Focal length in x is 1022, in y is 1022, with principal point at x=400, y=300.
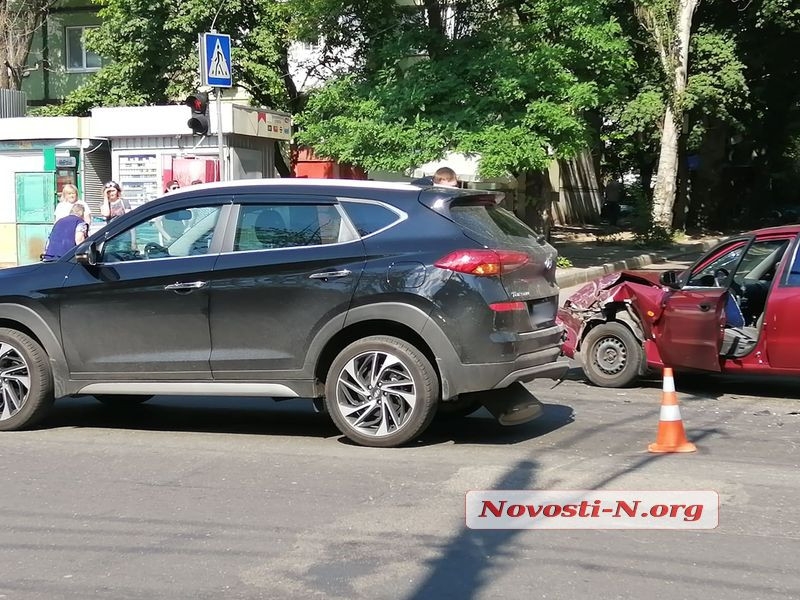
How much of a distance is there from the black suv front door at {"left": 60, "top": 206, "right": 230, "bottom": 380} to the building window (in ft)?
91.2

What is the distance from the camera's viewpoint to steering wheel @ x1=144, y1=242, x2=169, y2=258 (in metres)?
7.43

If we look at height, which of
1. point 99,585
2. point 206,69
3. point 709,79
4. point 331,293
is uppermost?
point 709,79

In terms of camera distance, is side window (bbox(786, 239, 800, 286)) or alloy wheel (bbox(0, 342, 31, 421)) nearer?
alloy wheel (bbox(0, 342, 31, 421))

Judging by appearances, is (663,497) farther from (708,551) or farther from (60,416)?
(60,416)

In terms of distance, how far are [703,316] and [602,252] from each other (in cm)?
1724

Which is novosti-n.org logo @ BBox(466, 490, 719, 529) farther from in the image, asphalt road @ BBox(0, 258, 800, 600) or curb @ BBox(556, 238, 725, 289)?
curb @ BBox(556, 238, 725, 289)

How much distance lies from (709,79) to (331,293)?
921 inches

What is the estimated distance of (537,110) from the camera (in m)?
17.5

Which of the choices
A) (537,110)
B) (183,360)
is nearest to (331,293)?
(183,360)

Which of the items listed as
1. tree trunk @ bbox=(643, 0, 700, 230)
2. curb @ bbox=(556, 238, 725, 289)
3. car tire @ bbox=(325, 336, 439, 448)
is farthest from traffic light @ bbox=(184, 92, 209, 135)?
tree trunk @ bbox=(643, 0, 700, 230)

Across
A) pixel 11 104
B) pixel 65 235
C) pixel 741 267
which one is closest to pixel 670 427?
pixel 741 267

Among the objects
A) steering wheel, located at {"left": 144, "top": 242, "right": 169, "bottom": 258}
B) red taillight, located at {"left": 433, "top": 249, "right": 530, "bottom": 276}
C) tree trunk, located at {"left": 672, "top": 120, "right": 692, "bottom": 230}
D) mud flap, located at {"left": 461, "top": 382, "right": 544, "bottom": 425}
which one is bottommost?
mud flap, located at {"left": 461, "top": 382, "right": 544, "bottom": 425}

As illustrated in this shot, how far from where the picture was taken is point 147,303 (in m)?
7.31

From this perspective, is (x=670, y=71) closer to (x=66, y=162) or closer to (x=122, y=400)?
(x=66, y=162)
